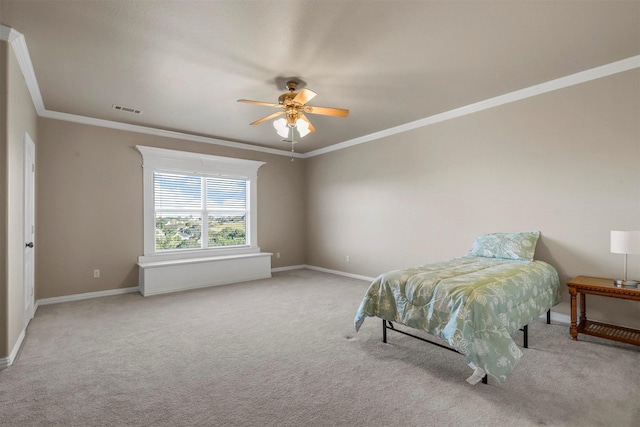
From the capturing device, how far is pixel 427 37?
2678mm

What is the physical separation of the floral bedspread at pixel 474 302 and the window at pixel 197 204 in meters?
3.95

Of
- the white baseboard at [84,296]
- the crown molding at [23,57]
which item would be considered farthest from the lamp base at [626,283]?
the white baseboard at [84,296]

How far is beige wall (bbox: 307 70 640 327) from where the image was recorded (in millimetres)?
3234

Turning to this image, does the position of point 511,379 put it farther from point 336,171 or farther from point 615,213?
point 336,171

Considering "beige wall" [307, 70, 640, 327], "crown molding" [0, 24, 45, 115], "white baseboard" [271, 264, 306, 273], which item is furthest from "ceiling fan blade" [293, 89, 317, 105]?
"white baseboard" [271, 264, 306, 273]

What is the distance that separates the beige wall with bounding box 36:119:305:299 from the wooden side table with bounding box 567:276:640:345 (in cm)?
581

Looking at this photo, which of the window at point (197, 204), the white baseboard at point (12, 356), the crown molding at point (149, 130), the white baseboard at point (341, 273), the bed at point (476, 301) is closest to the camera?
the bed at point (476, 301)

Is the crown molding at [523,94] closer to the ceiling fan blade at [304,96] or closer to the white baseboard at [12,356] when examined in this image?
the ceiling fan blade at [304,96]

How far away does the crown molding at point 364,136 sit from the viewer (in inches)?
115

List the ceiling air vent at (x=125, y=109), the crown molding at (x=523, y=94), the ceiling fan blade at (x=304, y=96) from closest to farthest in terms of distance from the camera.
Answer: the ceiling fan blade at (x=304, y=96) < the crown molding at (x=523, y=94) < the ceiling air vent at (x=125, y=109)

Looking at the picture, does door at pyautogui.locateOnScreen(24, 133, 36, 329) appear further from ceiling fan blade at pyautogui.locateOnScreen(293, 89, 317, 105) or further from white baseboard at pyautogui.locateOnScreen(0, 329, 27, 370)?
ceiling fan blade at pyautogui.locateOnScreen(293, 89, 317, 105)

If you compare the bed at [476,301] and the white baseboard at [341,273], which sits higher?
the bed at [476,301]

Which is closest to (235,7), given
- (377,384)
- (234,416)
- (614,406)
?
(234,416)

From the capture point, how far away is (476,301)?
2.25m
